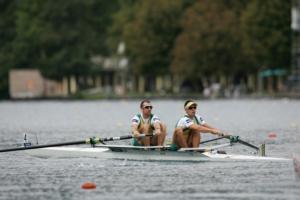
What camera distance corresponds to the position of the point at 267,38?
117m

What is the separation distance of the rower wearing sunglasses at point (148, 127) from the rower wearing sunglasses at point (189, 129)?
0.46 meters

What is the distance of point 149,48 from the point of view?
127562 millimetres

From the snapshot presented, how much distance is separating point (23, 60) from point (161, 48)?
21157 mm

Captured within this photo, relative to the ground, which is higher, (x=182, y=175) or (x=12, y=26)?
(x=12, y=26)

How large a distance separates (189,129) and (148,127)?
123cm

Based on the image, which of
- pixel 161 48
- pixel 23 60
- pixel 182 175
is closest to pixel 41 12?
pixel 23 60

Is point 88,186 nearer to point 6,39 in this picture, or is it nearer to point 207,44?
point 207,44

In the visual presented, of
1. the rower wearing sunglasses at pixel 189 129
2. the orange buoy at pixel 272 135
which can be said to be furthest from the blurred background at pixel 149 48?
the rower wearing sunglasses at pixel 189 129

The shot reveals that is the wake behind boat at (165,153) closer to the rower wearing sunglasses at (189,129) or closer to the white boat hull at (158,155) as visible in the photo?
the white boat hull at (158,155)

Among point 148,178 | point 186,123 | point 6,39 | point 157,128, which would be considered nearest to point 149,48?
point 6,39

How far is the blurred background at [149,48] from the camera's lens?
390ft

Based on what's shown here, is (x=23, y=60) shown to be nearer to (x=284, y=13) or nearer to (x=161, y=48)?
(x=161, y=48)

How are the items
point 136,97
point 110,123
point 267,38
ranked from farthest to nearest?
1. point 136,97
2. point 267,38
3. point 110,123

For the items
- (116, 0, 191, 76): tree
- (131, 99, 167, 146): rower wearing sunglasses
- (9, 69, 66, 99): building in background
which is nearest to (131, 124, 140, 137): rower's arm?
(131, 99, 167, 146): rower wearing sunglasses
